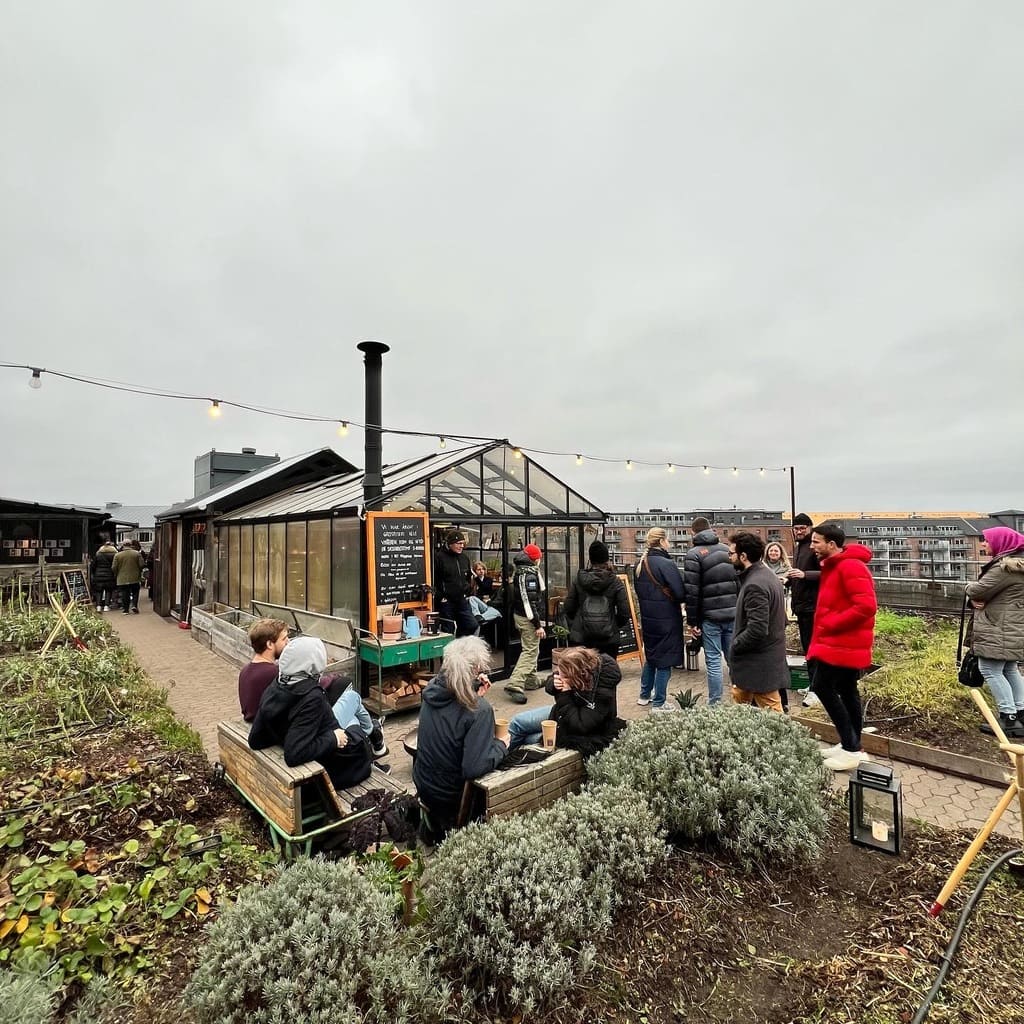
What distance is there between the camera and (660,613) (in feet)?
17.7

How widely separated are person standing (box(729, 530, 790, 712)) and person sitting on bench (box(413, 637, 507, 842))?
2375mm

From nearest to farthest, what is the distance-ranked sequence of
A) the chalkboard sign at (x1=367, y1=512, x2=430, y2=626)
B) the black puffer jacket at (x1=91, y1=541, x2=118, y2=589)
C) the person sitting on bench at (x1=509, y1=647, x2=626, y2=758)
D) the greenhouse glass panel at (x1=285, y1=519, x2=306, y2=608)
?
the person sitting on bench at (x1=509, y1=647, x2=626, y2=758)
the chalkboard sign at (x1=367, y1=512, x2=430, y2=626)
the greenhouse glass panel at (x1=285, y1=519, x2=306, y2=608)
the black puffer jacket at (x1=91, y1=541, x2=118, y2=589)

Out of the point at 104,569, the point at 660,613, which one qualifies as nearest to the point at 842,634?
the point at 660,613

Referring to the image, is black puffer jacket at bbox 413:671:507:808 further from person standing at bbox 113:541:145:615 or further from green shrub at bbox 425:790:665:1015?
person standing at bbox 113:541:145:615

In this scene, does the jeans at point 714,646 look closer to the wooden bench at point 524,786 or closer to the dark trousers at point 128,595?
the wooden bench at point 524,786

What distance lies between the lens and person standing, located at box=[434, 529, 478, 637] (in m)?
6.77

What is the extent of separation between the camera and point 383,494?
22.4 ft

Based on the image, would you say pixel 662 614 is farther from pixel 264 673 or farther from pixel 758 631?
pixel 264 673

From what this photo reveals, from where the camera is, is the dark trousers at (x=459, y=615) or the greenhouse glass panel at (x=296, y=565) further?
the greenhouse glass panel at (x=296, y=565)

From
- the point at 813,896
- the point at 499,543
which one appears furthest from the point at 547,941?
the point at 499,543

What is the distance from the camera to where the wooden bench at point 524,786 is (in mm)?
2678

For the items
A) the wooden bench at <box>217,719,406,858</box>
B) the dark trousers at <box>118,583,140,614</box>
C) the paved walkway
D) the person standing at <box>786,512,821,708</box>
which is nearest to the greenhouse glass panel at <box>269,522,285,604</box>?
the paved walkway

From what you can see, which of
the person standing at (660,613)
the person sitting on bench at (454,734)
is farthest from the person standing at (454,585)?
the person sitting on bench at (454,734)

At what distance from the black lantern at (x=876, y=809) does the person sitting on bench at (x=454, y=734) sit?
6.44ft
